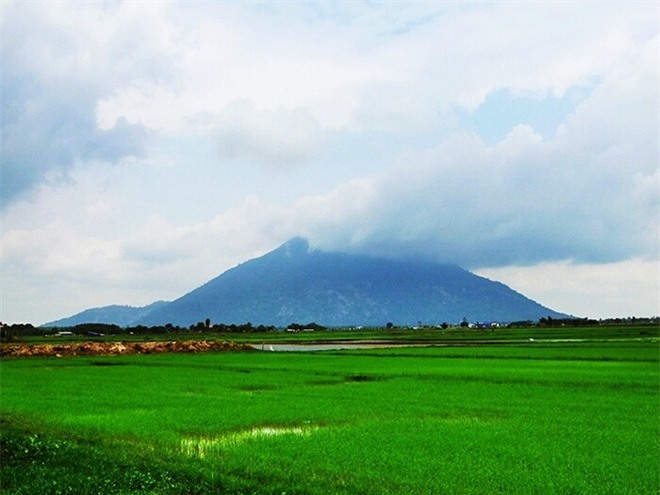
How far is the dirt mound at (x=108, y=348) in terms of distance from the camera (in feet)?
166

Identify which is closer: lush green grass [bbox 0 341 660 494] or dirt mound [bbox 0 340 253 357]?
lush green grass [bbox 0 341 660 494]

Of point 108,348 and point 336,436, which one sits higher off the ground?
point 108,348

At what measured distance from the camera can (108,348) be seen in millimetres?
54406

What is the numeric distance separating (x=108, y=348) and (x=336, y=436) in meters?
45.8

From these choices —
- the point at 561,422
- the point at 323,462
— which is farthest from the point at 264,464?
the point at 561,422

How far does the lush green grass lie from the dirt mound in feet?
87.2

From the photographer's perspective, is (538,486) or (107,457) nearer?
(538,486)

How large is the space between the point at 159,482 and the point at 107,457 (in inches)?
91.0

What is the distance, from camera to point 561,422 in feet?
50.0

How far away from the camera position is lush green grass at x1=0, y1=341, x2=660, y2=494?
9625 mm

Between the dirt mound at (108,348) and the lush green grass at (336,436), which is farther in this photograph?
the dirt mound at (108,348)

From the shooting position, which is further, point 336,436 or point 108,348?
point 108,348

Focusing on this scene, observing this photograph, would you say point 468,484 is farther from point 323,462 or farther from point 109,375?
point 109,375

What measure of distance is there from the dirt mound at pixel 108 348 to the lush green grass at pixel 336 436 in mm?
26585
